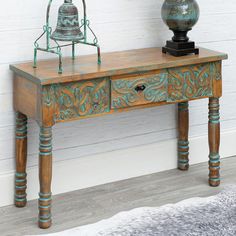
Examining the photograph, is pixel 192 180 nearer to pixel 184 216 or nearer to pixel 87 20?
pixel 184 216

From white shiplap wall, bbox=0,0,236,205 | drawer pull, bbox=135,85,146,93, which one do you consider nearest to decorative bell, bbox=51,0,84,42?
white shiplap wall, bbox=0,0,236,205

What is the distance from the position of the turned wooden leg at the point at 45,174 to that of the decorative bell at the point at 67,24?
465mm

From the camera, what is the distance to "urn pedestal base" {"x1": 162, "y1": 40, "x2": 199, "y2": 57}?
3398 mm

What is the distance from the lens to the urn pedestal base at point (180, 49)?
11.1 ft

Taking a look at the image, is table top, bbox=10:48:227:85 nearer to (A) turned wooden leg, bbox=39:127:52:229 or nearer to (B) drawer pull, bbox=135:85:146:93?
(B) drawer pull, bbox=135:85:146:93

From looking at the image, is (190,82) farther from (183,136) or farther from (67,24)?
(67,24)

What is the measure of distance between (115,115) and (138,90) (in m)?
0.47

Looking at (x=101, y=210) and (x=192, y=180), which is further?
(x=192, y=180)

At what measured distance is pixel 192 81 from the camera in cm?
338

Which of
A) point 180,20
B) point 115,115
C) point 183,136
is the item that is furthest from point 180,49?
point 183,136

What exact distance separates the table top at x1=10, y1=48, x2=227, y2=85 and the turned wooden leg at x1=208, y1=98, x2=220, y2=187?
281 millimetres

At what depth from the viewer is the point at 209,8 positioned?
3840 mm

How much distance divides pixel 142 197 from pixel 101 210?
11.1 inches

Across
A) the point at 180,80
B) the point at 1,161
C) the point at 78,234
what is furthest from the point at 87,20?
the point at 78,234
